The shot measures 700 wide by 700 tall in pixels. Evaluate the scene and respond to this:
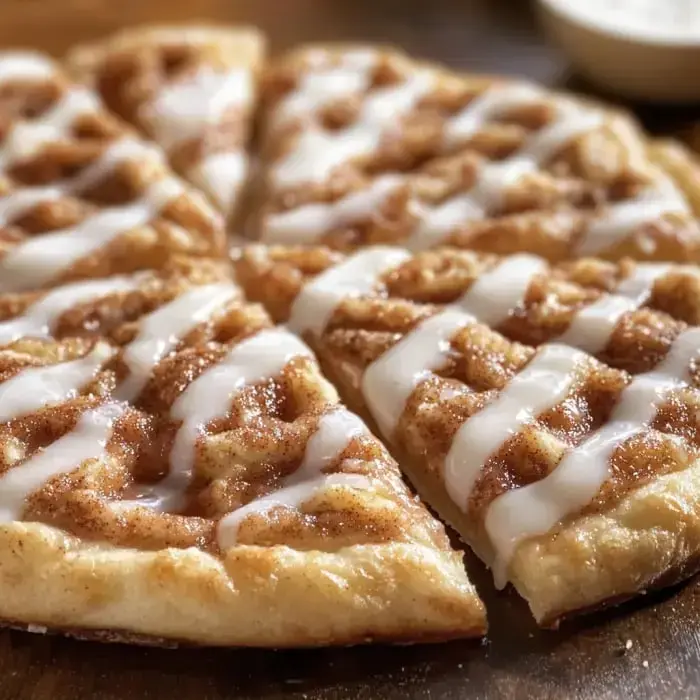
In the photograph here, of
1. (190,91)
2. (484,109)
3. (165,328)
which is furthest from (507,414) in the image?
(190,91)

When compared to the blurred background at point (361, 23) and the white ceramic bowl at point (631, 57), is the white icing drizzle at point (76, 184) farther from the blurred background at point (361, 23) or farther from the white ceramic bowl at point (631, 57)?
the white ceramic bowl at point (631, 57)

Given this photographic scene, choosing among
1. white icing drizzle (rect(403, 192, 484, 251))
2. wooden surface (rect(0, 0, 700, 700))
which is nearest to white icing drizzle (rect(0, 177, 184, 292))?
white icing drizzle (rect(403, 192, 484, 251))

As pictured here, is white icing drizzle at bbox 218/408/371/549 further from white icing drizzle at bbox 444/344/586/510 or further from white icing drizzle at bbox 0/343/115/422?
white icing drizzle at bbox 0/343/115/422

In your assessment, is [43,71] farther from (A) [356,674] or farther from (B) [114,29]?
(A) [356,674]

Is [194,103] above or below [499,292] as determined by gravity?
above

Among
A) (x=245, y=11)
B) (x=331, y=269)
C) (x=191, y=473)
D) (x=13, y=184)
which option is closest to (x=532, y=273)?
(x=331, y=269)

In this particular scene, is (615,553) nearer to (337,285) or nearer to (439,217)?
(337,285)

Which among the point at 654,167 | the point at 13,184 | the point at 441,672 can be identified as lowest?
the point at 441,672
